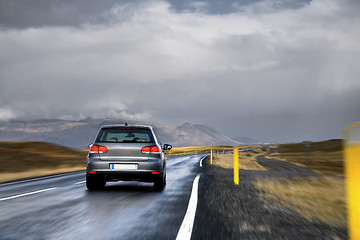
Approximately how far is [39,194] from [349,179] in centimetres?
781

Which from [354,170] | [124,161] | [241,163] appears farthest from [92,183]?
[241,163]

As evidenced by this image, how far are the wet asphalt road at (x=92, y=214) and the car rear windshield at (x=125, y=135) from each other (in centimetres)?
144

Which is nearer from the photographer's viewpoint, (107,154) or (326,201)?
(326,201)

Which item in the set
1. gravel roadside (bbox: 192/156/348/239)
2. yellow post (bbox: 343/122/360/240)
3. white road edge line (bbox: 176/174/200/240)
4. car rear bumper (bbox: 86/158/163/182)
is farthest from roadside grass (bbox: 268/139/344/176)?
yellow post (bbox: 343/122/360/240)

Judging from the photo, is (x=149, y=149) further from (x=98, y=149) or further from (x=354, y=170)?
(x=354, y=170)

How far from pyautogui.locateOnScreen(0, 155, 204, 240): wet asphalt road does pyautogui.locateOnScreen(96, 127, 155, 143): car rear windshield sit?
1436 millimetres

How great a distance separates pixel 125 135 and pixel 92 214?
13.5 feet

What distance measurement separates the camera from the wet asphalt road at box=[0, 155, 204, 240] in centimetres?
510

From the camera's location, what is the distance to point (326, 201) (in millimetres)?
9078

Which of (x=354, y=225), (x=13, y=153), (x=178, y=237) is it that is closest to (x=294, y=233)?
(x=354, y=225)

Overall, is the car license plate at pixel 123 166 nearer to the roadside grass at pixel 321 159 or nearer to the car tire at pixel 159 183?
the car tire at pixel 159 183

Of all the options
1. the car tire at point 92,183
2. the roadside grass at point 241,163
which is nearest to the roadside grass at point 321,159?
the roadside grass at point 241,163

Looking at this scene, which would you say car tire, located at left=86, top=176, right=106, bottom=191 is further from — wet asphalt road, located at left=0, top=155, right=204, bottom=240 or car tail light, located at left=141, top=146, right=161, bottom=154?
car tail light, located at left=141, top=146, right=161, bottom=154

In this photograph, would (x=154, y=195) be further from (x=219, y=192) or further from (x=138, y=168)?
(x=219, y=192)
